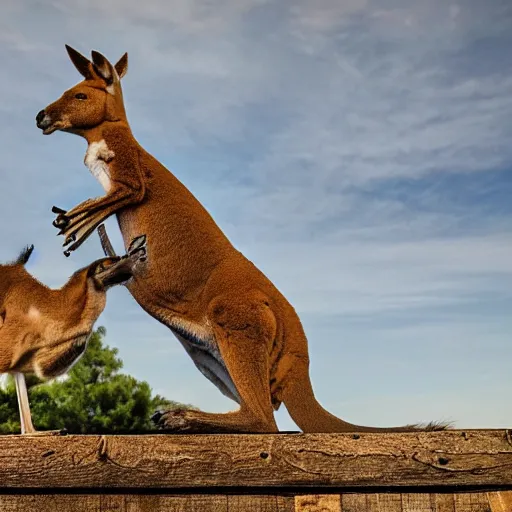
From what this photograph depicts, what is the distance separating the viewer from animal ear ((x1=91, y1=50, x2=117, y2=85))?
11.5 feet

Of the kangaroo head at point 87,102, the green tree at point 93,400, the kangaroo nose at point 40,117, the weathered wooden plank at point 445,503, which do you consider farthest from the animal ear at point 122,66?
the green tree at point 93,400

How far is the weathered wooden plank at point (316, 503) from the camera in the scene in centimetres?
269

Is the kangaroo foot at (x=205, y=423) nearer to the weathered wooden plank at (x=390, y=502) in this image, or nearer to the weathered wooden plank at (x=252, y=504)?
the weathered wooden plank at (x=252, y=504)

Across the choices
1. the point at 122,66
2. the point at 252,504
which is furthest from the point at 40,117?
the point at 252,504

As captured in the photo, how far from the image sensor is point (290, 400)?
314 cm

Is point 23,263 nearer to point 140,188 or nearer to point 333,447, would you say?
point 140,188

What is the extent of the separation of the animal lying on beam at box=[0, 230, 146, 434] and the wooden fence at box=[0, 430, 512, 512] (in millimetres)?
228

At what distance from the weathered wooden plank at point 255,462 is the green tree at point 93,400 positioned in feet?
26.7

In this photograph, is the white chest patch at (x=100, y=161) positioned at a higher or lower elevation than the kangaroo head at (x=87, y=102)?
lower

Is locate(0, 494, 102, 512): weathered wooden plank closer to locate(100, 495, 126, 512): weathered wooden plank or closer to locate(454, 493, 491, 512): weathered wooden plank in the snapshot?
locate(100, 495, 126, 512): weathered wooden plank

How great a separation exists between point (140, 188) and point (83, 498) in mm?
1271

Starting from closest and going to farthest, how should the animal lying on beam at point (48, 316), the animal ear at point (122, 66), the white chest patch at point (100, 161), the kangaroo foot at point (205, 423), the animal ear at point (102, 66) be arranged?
the kangaroo foot at point (205, 423) < the animal lying on beam at point (48, 316) < the white chest patch at point (100, 161) < the animal ear at point (102, 66) < the animal ear at point (122, 66)

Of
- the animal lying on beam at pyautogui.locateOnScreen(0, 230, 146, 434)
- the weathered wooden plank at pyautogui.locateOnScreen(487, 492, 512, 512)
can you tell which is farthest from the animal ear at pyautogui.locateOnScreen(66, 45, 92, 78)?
the weathered wooden plank at pyautogui.locateOnScreen(487, 492, 512, 512)

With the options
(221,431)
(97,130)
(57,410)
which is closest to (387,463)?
(221,431)
